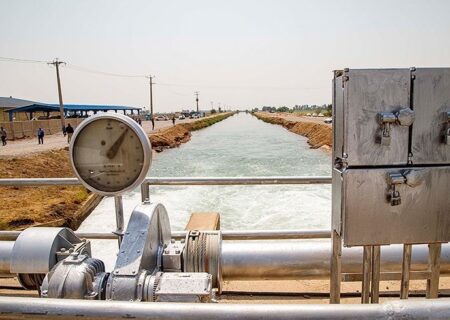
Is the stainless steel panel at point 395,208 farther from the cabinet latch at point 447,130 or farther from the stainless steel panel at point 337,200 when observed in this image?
the cabinet latch at point 447,130

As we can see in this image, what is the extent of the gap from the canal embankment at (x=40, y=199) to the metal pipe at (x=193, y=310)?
10601 mm

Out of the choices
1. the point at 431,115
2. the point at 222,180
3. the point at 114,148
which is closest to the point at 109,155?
the point at 114,148

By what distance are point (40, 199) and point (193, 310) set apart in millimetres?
13400

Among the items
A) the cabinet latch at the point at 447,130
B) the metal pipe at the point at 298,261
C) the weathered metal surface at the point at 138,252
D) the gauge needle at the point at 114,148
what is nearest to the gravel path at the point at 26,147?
the gauge needle at the point at 114,148

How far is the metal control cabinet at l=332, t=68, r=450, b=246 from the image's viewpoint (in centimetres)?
184

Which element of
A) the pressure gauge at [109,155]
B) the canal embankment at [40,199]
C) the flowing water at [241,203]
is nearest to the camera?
the pressure gauge at [109,155]

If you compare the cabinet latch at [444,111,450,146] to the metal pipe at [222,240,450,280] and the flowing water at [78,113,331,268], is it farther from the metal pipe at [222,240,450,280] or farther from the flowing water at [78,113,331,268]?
the flowing water at [78,113,331,268]

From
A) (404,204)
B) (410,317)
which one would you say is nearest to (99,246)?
(404,204)

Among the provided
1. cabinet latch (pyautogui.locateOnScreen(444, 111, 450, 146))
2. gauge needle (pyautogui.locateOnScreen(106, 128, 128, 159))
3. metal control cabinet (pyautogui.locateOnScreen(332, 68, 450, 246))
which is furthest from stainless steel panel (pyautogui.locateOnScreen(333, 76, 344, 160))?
gauge needle (pyautogui.locateOnScreen(106, 128, 128, 159))

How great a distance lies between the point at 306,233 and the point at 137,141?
154 cm

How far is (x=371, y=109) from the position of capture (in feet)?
6.06

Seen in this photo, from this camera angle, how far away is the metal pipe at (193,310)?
1.00m

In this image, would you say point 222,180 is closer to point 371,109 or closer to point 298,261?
point 298,261

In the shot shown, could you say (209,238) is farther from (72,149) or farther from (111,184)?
(72,149)
